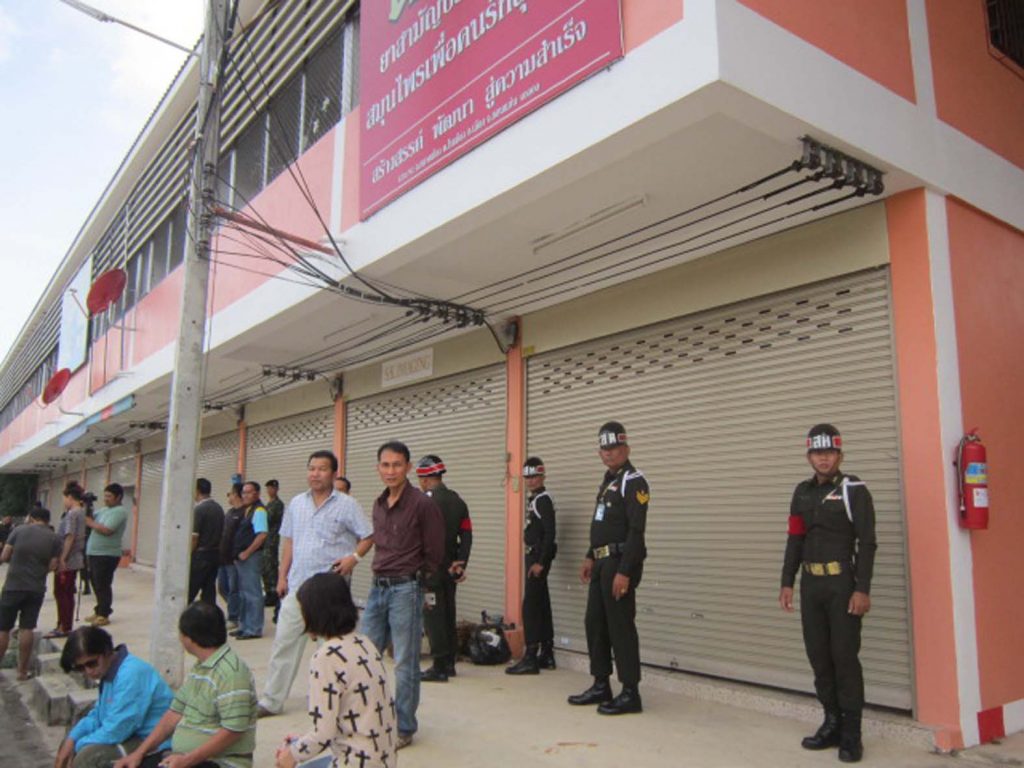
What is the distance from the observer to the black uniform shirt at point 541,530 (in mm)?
6801

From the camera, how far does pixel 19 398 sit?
→ 33.1 metres

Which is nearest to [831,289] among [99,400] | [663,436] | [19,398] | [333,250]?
[663,436]

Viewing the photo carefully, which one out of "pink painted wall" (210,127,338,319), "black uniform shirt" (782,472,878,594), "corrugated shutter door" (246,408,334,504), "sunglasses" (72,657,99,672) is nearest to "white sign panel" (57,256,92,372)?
"corrugated shutter door" (246,408,334,504)

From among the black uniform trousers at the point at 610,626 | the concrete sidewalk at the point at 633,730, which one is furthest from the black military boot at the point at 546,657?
the black uniform trousers at the point at 610,626

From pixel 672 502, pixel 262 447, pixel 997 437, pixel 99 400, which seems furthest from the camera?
pixel 99 400

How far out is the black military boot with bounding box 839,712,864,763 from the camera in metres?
4.32

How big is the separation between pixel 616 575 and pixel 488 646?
2549mm

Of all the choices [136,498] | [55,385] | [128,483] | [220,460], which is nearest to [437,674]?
[220,460]

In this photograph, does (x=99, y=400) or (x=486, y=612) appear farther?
(x=99, y=400)

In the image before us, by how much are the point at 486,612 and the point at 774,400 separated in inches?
162

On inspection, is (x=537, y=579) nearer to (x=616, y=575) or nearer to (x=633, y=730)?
(x=616, y=575)

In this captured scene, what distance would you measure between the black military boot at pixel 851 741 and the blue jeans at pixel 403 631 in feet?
7.85

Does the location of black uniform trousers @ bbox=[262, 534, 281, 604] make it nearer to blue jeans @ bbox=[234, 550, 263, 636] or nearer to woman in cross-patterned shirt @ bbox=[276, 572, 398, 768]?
blue jeans @ bbox=[234, 550, 263, 636]

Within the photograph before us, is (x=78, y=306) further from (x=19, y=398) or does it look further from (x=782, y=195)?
(x=782, y=195)
